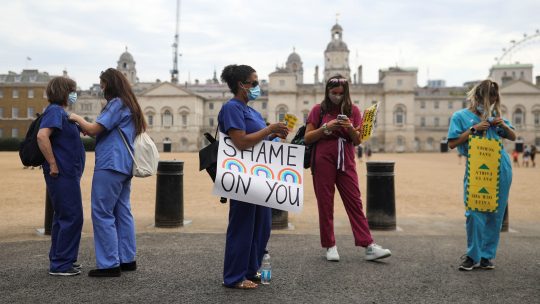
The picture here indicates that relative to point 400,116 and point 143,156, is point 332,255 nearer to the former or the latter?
point 143,156

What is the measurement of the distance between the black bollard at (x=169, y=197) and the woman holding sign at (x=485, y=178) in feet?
13.0

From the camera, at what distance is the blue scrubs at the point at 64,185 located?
469 centimetres

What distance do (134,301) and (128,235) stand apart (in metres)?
1.17

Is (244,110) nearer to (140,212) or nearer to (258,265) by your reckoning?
(258,265)

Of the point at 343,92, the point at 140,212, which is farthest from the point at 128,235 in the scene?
the point at 140,212

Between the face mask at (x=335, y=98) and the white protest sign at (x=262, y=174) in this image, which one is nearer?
the white protest sign at (x=262, y=174)

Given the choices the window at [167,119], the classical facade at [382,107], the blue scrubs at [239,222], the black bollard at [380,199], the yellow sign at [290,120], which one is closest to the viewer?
the blue scrubs at [239,222]

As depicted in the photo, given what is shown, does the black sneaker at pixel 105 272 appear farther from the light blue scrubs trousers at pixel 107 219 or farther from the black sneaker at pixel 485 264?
the black sneaker at pixel 485 264

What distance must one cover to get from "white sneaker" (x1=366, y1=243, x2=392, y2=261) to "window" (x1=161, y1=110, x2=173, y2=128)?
82157mm

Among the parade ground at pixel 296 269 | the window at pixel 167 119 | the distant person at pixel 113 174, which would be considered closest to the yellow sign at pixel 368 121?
the parade ground at pixel 296 269

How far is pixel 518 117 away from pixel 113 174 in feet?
292

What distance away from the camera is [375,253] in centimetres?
518

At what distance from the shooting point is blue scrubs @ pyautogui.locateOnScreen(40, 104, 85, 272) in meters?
4.69

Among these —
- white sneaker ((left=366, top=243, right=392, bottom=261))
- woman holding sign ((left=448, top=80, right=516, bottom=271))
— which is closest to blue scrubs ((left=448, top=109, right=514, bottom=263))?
woman holding sign ((left=448, top=80, right=516, bottom=271))
